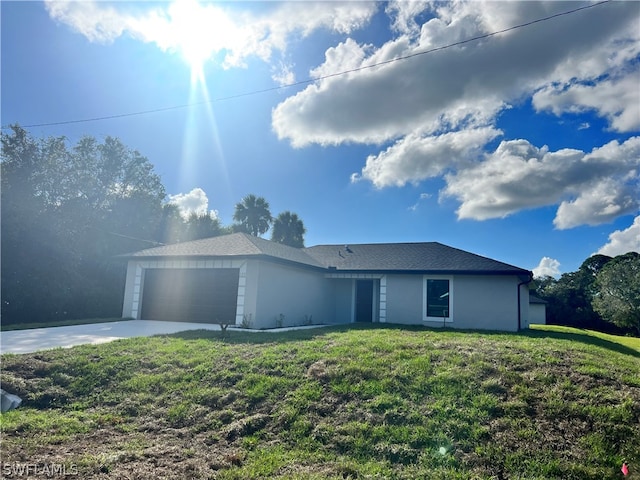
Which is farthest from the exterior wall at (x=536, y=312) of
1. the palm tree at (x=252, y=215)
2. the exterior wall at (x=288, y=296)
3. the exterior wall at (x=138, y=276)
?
the exterior wall at (x=138, y=276)

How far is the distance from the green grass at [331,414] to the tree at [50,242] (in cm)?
1017

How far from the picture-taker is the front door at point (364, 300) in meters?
17.3

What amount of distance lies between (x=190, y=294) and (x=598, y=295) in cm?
3175

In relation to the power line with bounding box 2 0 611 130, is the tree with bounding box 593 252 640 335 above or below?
below

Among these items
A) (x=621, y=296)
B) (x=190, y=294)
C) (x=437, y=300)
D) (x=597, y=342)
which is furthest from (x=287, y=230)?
(x=621, y=296)

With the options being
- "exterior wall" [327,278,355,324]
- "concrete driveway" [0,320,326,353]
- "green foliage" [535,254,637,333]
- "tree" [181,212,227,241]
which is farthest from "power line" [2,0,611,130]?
"green foliage" [535,254,637,333]

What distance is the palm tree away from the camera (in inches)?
1268

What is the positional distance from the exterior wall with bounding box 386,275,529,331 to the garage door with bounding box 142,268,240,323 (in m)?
6.87

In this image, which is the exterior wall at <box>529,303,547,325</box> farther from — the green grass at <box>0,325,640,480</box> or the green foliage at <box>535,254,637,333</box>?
the green grass at <box>0,325,640,480</box>

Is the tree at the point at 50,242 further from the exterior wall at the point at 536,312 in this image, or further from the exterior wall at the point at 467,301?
the exterior wall at the point at 536,312

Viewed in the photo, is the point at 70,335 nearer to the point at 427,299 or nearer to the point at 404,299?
the point at 404,299

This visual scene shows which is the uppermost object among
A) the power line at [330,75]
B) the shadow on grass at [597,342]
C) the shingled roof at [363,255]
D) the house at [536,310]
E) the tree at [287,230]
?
the power line at [330,75]

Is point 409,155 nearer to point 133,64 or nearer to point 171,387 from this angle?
point 133,64

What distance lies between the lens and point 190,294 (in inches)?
569
